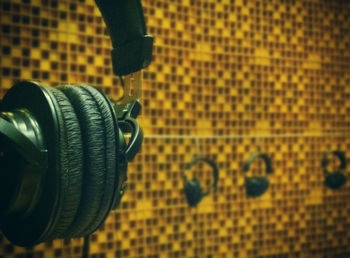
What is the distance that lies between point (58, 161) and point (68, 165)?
0.02 m

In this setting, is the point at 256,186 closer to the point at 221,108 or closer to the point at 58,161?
the point at 221,108

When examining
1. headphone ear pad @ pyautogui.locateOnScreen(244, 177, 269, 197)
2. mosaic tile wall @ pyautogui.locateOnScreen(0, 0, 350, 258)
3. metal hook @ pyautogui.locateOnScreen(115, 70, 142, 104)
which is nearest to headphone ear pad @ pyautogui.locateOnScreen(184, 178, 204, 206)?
mosaic tile wall @ pyautogui.locateOnScreen(0, 0, 350, 258)

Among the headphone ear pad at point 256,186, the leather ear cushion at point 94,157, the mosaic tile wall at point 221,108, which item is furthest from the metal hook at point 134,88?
the headphone ear pad at point 256,186

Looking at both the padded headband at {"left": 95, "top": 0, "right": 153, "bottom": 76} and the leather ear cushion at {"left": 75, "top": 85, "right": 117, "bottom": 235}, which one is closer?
the leather ear cushion at {"left": 75, "top": 85, "right": 117, "bottom": 235}

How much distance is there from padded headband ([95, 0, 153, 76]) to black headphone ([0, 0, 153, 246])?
13 centimetres

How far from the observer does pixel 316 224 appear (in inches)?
93.0

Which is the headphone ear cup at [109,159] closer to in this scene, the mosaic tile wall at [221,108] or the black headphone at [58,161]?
the black headphone at [58,161]

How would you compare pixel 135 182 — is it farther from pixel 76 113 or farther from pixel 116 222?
pixel 76 113

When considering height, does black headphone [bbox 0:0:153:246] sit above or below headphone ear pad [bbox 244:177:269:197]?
above

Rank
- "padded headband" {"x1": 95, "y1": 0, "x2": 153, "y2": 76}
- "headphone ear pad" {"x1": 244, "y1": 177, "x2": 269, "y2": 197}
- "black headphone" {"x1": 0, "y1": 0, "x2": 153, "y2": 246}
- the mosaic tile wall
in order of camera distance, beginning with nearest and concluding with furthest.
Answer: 1. "black headphone" {"x1": 0, "y1": 0, "x2": 153, "y2": 246}
2. "padded headband" {"x1": 95, "y1": 0, "x2": 153, "y2": 76}
3. the mosaic tile wall
4. "headphone ear pad" {"x1": 244, "y1": 177, "x2": 269, "y2": 197}

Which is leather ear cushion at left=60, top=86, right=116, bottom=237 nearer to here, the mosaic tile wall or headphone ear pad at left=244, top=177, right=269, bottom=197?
the mosaic tile wall

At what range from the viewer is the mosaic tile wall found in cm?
173

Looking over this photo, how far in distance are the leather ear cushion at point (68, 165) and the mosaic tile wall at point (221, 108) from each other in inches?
38.0

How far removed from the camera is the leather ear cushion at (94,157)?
76 centimetres
